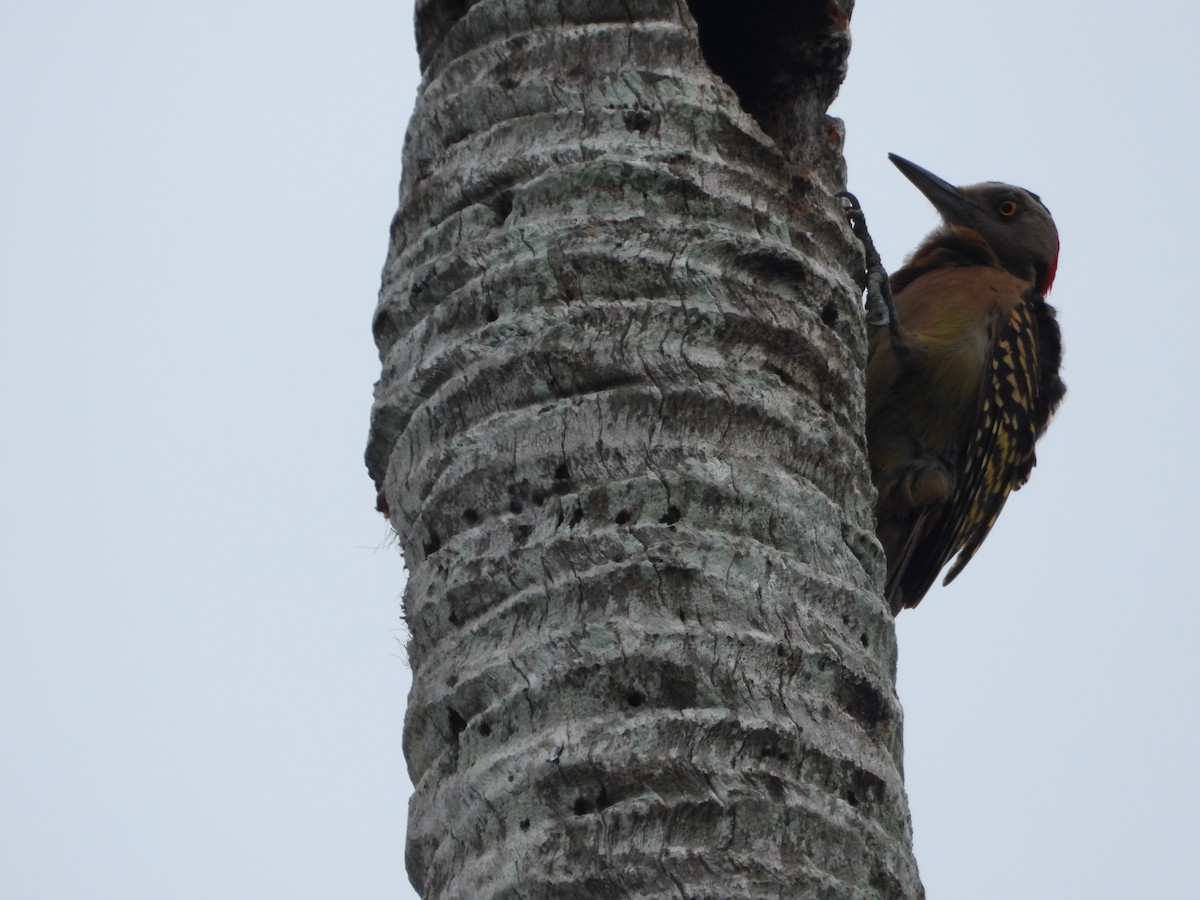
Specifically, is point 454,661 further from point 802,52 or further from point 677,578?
point 802,52

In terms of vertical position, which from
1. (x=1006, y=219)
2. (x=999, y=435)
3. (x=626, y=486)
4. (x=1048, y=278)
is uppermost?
(x=1006, y=219)

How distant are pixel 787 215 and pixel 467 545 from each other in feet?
3.19

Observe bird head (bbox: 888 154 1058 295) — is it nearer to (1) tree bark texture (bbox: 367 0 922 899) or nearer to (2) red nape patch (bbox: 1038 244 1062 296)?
(2) red nape patch (bbox: 1038 244 1062 296)

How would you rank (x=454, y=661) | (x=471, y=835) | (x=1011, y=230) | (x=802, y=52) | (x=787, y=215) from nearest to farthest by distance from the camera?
(x=471, y=835) < (x=454, y=661) < (x=787, y=215) < (x=802, y=52) < (x=1011, y=230)

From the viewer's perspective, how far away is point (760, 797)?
7.93ft

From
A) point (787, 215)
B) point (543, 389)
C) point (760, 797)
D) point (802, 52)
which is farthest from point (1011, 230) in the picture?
point (760, 797)

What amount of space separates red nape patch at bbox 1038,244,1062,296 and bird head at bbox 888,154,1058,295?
0.02m

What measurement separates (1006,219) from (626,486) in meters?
4.48

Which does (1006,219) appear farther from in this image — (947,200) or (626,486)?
(626,486)

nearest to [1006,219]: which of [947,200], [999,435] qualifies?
[947,200]

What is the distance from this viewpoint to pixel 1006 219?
22.2ft

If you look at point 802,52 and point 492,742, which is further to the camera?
point 802,52

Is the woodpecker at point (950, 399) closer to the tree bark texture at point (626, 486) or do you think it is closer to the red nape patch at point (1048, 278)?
the red nape patch at point (1048, 278)

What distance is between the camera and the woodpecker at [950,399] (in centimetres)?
563
